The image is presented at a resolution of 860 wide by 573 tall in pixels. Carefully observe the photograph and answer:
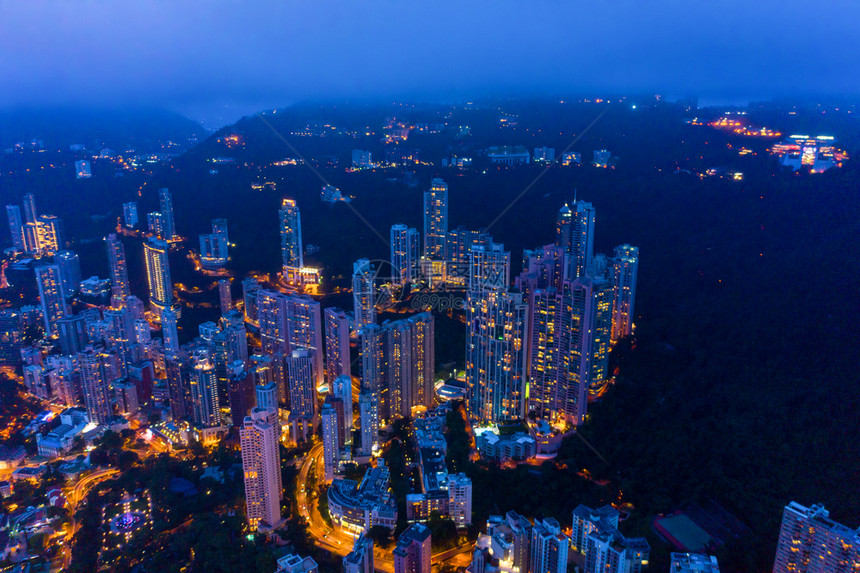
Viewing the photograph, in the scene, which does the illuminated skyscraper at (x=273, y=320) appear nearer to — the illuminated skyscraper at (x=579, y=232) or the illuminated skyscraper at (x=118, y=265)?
the illuminated skyscraper at (x=118, y=265)

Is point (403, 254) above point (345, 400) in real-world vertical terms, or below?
above

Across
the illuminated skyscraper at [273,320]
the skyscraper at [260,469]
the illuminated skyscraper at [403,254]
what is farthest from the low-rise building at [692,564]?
the illuminated skyscraper at [403,254]

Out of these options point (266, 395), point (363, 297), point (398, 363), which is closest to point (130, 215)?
point (363, 297)

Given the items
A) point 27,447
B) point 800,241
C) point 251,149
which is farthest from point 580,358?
point 251,149

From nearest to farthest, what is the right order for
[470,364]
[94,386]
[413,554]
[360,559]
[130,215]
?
[360,559]
[413,554]
[470,364]
[94,386]
[130,215]

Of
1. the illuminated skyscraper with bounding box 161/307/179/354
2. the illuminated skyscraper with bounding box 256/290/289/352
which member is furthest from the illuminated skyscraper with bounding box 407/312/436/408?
the illuminated skyscraper with bounding box 161/307/179/354

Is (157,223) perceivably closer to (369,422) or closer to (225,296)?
(225,296)
